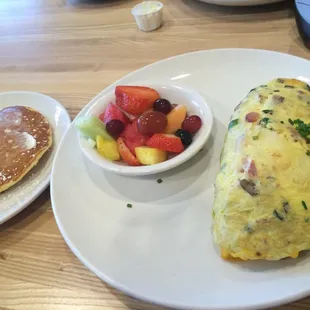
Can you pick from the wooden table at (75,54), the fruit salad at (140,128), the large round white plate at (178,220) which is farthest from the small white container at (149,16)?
the fruit salad at (140,128)

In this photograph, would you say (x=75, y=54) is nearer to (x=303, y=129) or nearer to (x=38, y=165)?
(x=38, y=165)

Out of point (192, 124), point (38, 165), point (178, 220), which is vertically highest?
point (192, 124)

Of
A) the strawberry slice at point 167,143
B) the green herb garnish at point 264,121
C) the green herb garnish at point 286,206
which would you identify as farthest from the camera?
the strawberry slice at point 167,143

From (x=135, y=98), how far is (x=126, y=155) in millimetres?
185

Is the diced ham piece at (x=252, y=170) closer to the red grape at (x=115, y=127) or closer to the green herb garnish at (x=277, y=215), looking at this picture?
the green herb garnish at (x=277, y=215)

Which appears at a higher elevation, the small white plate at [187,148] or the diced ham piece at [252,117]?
the diced ham piece at [252,117]

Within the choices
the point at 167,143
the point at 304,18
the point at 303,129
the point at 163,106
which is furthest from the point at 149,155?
the point at 304,18

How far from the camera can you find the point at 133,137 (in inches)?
46.4

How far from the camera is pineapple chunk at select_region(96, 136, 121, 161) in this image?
117cm

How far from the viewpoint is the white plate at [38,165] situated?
1199mm

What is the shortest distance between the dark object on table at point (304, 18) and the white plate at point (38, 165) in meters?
0.91

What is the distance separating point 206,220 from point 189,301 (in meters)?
0.24

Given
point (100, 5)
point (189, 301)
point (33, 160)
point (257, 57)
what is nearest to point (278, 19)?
point (257, 57)

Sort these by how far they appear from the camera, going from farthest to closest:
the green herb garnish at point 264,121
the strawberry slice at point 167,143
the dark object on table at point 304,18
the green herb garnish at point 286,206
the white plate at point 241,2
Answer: the white plate at point 241,2, the dark object on table at point 304,18, the strawberry slice at point 167,143, the green herb garnish at point 264,121, the green herb garnish at point 286,206
